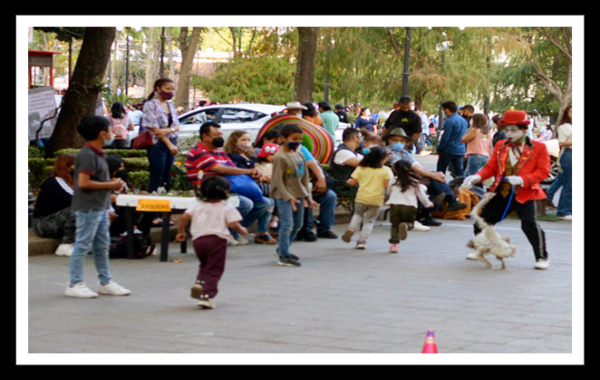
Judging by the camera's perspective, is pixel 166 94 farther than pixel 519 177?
Yes

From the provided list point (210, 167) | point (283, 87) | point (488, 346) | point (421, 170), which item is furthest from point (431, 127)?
point (488, 346)

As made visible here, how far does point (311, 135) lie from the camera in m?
11.9

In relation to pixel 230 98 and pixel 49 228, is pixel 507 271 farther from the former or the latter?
pixel 230 98

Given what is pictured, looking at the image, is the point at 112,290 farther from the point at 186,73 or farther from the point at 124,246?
the point at 186,73

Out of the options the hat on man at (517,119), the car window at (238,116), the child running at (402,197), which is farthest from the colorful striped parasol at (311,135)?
the car window at (238,116)

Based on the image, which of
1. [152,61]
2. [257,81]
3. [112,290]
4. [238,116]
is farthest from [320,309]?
[152,61]

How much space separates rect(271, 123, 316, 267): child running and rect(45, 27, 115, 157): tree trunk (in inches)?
250

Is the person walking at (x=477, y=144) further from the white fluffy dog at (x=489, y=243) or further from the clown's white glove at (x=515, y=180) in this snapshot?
the clown's white glove at (x=515, y=180)

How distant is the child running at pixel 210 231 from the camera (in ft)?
22.5

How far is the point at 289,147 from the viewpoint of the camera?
9008mm

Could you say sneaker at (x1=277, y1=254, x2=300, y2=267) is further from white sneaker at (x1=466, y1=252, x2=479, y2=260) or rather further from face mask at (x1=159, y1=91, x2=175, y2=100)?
face mask at (x1=159, y1=91, x2=175, y2=100)

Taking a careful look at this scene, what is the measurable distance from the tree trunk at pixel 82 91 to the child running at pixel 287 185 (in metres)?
6.34

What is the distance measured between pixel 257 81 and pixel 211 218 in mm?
29945

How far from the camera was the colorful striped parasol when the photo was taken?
1168 cm
